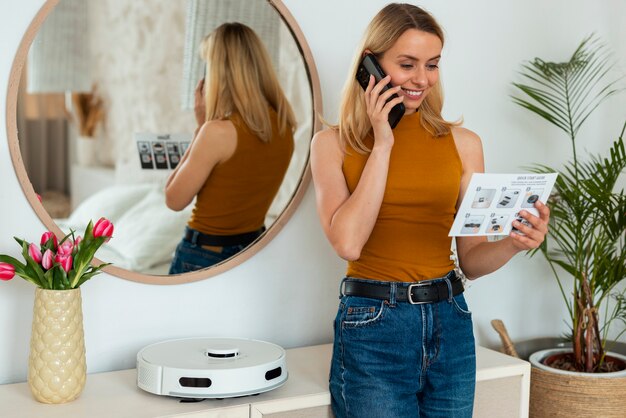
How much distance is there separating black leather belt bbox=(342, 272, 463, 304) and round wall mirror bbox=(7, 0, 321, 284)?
A: 0.55 metres

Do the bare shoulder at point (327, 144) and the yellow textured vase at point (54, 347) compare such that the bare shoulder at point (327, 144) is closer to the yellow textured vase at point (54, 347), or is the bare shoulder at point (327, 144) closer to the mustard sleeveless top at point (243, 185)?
the mustard sleeveless top at point (243, 185)

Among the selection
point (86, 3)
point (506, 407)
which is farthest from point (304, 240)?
point (86, 3)

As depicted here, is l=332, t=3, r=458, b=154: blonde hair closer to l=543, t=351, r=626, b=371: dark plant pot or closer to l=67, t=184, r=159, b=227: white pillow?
l=67, t=184, r=159, b=227: white pillow

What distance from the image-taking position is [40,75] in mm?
2092

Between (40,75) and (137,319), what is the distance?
0.68m

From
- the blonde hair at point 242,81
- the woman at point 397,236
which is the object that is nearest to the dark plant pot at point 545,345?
the woman at point 397,236

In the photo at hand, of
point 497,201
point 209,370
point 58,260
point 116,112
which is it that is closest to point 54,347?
point 58,260

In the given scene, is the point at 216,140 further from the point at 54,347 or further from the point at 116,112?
the point at 54,347

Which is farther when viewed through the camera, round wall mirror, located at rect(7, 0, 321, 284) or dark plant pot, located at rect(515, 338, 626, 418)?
dark plant pot, located at rect(515, 338, 626, 418)

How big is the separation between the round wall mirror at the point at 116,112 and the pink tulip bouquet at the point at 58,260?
0.51 ft

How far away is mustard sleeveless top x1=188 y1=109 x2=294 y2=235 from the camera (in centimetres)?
233

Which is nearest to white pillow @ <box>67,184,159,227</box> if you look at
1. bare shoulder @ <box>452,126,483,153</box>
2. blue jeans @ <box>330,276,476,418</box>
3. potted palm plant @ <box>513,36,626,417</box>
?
blue jeans @ <box>330,276,476,418</box>

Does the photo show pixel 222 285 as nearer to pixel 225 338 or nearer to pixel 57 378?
pixel 225 338

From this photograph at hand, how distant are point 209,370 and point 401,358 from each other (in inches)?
17.5
